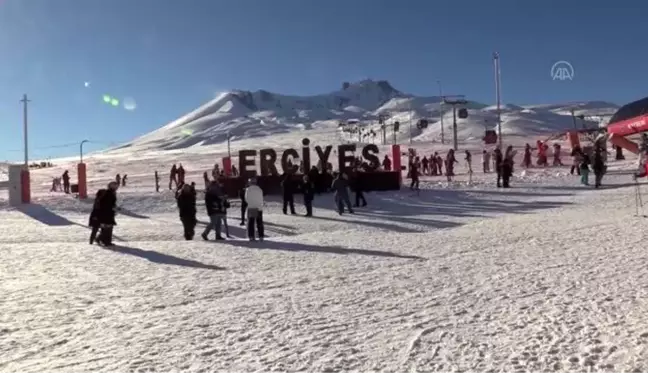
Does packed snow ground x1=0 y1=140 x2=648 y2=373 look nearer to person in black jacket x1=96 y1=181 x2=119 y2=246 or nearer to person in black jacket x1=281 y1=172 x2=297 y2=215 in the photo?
person in black jacket x1=96 y1=181 x2=119 y2=246

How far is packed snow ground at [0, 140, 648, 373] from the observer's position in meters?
4.76

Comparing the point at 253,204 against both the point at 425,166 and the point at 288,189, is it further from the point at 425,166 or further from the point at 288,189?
the point at 425,166

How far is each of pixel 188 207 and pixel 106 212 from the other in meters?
1.75

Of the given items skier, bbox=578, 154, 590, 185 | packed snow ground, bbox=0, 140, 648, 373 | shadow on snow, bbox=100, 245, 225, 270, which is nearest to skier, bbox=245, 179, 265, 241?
packed snow ground, bbox=0, 140, 648, 373

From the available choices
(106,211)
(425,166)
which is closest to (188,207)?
(106,211)

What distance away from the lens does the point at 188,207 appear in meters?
12.9

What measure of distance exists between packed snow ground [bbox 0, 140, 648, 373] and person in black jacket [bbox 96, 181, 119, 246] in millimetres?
396

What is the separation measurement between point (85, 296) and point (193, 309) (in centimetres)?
173

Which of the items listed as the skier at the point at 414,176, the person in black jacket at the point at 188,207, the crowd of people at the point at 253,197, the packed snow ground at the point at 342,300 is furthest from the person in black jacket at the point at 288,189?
the skier at the point at 414,176

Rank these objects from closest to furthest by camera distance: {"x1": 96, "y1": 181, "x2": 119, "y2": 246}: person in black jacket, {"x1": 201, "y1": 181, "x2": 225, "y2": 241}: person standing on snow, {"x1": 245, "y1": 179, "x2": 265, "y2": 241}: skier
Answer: {"x1": 96, "y1": 181, "x2": 119, "y2": 246}: person in black jacket < {"x1": 245, "y1": 179, "x2": 265, "y2": 241}: skier < {"x1": 201, "y1": 181, "x2": 225, "y2": 241}: person standing on snow

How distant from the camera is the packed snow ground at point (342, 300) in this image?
4762 mm

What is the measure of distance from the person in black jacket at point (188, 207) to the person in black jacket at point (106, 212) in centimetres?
145

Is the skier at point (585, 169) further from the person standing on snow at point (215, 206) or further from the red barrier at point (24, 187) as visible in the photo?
the red barrier at point (24, 187)

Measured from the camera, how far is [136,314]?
6328mm
